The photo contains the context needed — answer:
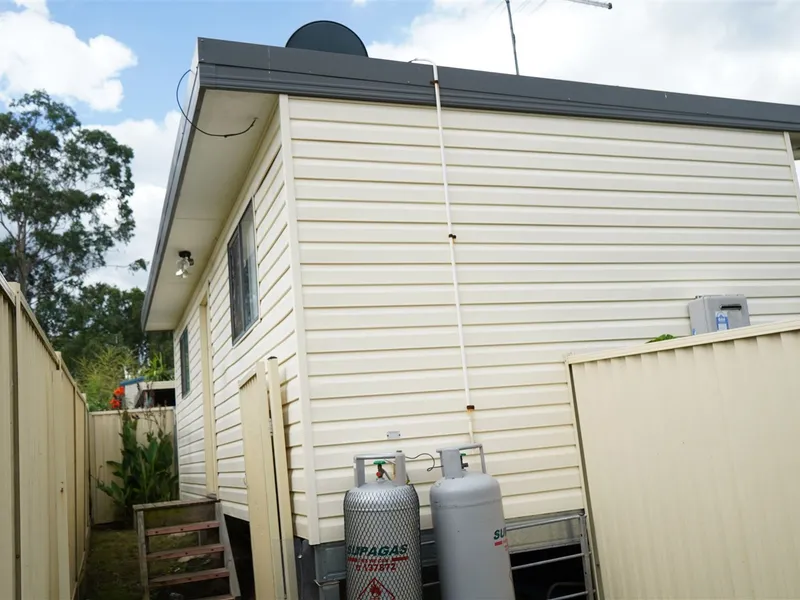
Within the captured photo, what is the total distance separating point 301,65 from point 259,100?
334 millimetres

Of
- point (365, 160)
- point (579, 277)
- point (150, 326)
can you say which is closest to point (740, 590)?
point (579, 277)

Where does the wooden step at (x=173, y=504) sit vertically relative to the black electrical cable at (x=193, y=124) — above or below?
below

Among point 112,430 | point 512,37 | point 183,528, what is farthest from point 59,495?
point 112,430

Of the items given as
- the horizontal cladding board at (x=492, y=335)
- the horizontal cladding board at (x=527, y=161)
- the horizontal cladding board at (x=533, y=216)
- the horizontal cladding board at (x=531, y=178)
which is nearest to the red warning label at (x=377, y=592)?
the horizontal cladding board at (x=492, y=335)

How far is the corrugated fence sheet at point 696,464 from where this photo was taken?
3.61m

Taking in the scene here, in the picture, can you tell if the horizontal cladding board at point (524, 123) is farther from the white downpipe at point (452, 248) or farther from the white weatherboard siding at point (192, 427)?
the white weatherboard siding at point (192, 427)

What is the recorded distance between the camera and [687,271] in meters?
5.42

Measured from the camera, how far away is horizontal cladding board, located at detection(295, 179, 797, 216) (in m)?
4.59

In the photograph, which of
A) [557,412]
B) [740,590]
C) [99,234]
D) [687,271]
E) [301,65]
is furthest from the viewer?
[99,234]

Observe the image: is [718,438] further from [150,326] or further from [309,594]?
[150,326]

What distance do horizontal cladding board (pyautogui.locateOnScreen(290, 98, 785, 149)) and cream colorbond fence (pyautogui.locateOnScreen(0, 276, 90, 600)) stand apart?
2.10 meters

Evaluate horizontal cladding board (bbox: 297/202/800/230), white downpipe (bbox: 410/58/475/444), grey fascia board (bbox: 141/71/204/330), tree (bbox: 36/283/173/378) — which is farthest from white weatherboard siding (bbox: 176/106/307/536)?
tree (bbox: 36/283/173/378)

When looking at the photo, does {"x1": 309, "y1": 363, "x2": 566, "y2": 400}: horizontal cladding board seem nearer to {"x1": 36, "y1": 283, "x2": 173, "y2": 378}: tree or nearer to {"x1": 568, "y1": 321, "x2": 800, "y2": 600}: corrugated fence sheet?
{"x1": 568, "y1": 321, "x2": 800, "y2": 600}: corrugated fence sheet

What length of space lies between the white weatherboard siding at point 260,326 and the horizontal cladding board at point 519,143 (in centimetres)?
34
